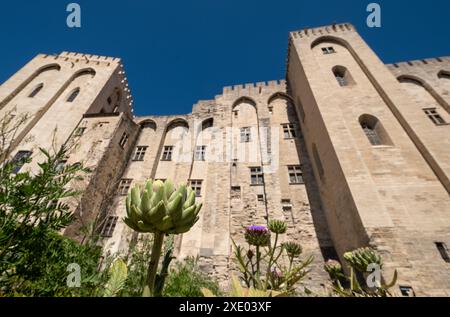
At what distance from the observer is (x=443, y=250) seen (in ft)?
23.3

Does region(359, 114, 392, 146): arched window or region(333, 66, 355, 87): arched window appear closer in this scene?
region(359, 114, 392, 146): arched window

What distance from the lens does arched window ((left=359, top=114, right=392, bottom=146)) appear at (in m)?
10.7

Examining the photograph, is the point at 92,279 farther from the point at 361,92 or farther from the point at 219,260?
the point at 361,92

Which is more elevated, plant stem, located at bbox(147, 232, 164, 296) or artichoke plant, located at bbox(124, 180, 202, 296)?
artichoke plant, located at bbox(124, 180, 202, 296)

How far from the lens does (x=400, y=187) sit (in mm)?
8680

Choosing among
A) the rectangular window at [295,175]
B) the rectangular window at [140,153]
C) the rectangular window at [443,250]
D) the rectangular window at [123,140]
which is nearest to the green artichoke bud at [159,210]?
the rectangular window at [443,250]

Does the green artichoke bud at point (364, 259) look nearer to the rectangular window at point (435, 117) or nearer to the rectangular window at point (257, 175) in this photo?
the rectangular window at point (257, 175)

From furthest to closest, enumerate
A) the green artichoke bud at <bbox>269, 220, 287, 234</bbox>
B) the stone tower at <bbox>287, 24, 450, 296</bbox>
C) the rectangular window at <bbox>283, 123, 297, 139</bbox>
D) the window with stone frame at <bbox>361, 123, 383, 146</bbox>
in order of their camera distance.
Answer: the rectangular window at <bbox>283, 123, 297, 139</bbox> < the window with stone frame at <bbox>361, 123, 383, 146</bbox> < the stone tower at <bbox>287, 24, 450, 296</bbox> < the green artichoke bud at <bbox>269, 220, 287, 234</bbox>

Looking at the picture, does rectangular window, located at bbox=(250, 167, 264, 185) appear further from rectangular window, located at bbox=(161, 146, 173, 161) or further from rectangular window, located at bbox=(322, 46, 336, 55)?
rectangular window, located at bbox=(322, 46, 336, 55)

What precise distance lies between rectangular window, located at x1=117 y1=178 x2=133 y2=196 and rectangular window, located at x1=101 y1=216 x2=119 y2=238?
1887mm

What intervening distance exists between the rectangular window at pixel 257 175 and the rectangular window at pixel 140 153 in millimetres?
9375

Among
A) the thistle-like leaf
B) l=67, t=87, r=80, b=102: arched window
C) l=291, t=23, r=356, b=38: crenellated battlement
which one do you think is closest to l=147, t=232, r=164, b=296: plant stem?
the thistle-like leaf

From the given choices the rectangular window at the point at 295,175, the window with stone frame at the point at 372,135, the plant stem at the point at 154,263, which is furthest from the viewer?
the rectangular window at the point at 295,175

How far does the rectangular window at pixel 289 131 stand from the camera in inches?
639
